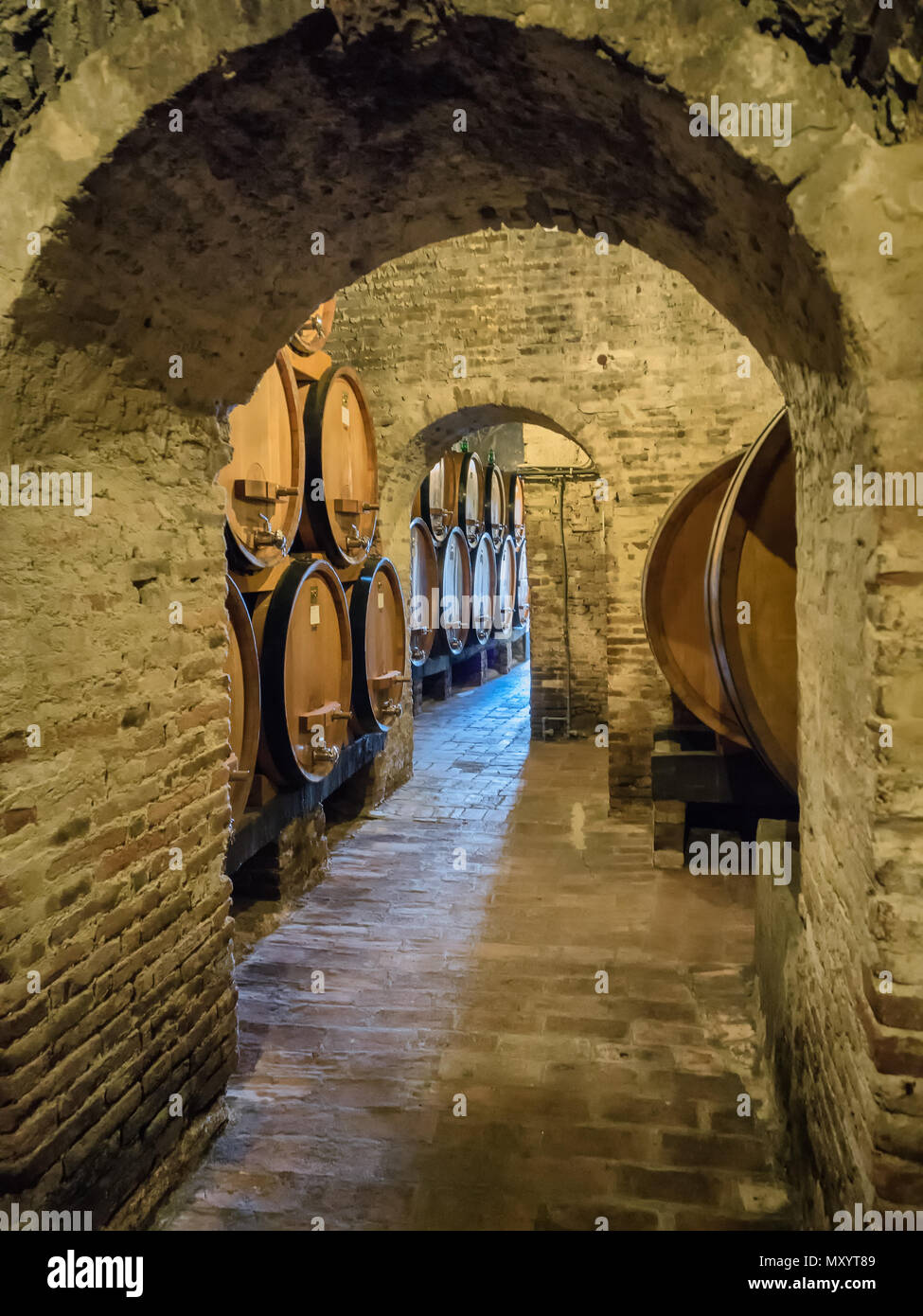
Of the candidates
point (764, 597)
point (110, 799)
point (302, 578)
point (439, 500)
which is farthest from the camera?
point (439, 500)

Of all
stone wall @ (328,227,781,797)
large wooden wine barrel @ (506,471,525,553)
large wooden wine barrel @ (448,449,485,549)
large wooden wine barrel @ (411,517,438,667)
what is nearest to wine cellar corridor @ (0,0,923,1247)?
stone wall @ (328,227,781,797)

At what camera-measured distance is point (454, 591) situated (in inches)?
342

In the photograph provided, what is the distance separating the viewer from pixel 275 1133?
2.61 m

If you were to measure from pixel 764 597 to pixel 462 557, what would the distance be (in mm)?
6424

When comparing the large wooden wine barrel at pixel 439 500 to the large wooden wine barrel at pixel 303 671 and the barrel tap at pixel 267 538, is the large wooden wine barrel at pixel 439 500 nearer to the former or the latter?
the large wooden wine barrel at pixel 303 671

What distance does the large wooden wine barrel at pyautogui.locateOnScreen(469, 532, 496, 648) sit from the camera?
31.5ft

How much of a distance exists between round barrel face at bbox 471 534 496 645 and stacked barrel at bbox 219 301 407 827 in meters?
4.16

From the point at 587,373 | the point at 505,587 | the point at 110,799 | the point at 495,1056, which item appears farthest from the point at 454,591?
the point at 110,799

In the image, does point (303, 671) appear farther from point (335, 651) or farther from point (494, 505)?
point (494, 505)

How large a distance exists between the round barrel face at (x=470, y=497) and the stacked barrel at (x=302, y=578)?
132 inches

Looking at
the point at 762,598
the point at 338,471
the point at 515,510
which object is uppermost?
the point at 515,510

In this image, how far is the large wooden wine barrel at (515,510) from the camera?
11.9 m

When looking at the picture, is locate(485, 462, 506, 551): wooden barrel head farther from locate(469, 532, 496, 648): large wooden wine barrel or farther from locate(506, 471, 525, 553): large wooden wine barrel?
locate(506, 471, 525, 553): large wooden wine barrel

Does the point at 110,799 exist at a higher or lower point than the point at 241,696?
lower
